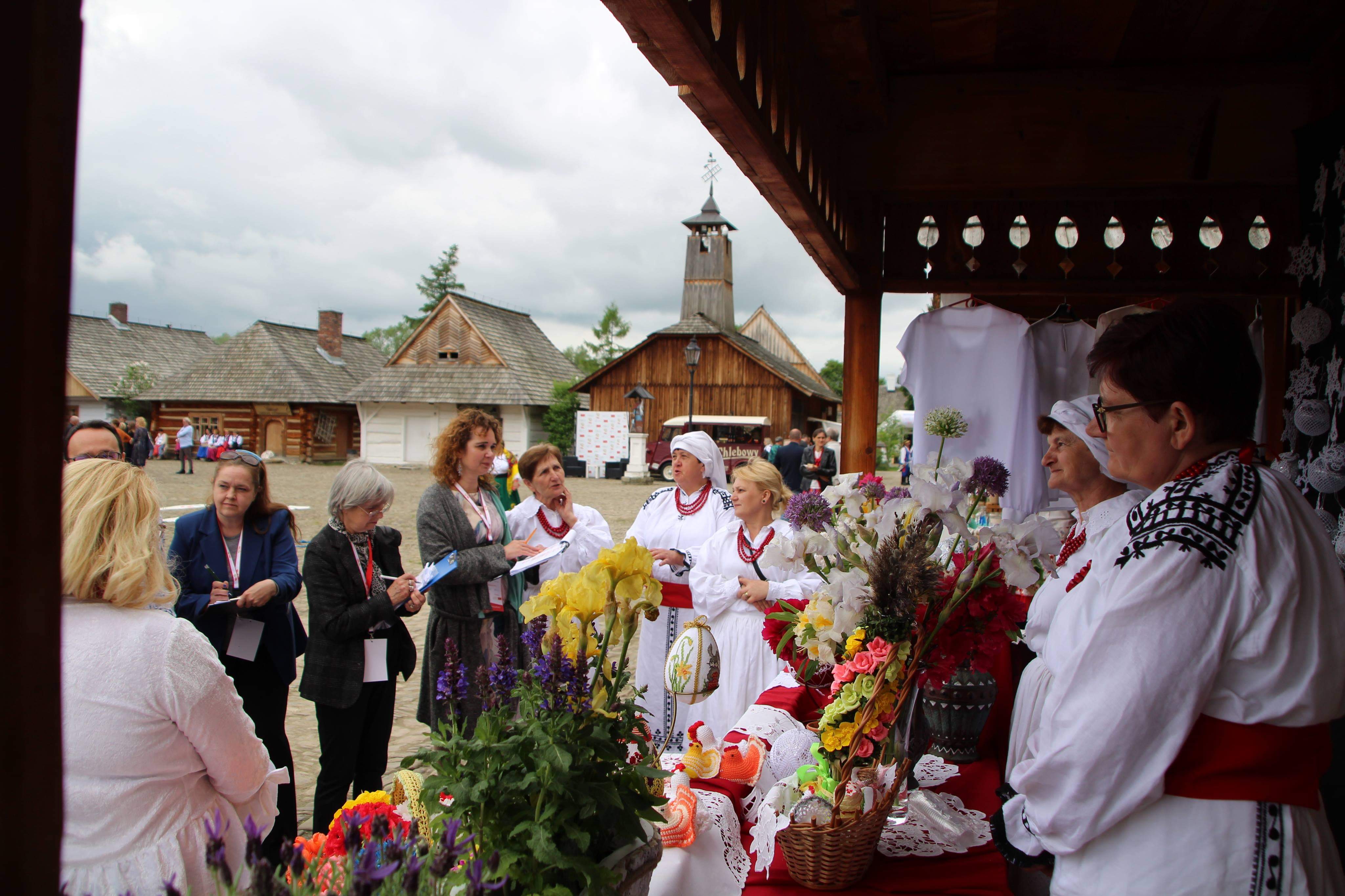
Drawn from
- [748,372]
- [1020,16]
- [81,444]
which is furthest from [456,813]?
[748,372]

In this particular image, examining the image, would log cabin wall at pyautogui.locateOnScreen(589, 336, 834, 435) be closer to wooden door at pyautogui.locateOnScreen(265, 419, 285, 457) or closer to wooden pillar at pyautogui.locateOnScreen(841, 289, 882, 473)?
wooden door at pyautogui.locateOnScreen(265, 419, 285, 457)

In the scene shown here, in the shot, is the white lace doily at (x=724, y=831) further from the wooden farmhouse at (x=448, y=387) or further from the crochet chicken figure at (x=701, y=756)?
the wooden farmhouse at (x=448, y=387)

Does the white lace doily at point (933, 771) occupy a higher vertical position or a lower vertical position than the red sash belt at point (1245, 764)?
lower

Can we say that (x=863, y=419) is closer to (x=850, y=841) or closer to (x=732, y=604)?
(x=732, y=604)

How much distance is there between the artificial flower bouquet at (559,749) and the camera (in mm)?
1204

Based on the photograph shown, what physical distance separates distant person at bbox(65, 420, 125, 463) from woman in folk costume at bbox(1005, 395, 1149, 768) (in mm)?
3214

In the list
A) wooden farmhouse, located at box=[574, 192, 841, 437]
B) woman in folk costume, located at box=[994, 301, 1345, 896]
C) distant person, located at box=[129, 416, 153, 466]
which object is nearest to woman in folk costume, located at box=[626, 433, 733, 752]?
woman in folk costume, located at box=[994, 301, 1345, 896]

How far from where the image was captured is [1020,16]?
3.15 m

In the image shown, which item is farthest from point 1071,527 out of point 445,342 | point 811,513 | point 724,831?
point 445,342

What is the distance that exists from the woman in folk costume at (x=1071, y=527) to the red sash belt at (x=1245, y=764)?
24 cm

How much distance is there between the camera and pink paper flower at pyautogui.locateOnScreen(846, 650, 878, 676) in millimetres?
1645

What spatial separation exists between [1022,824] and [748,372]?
30.8m

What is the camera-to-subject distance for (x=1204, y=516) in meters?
1.26

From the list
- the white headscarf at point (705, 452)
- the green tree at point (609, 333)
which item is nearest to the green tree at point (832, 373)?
the green tree at point (609, 333)
